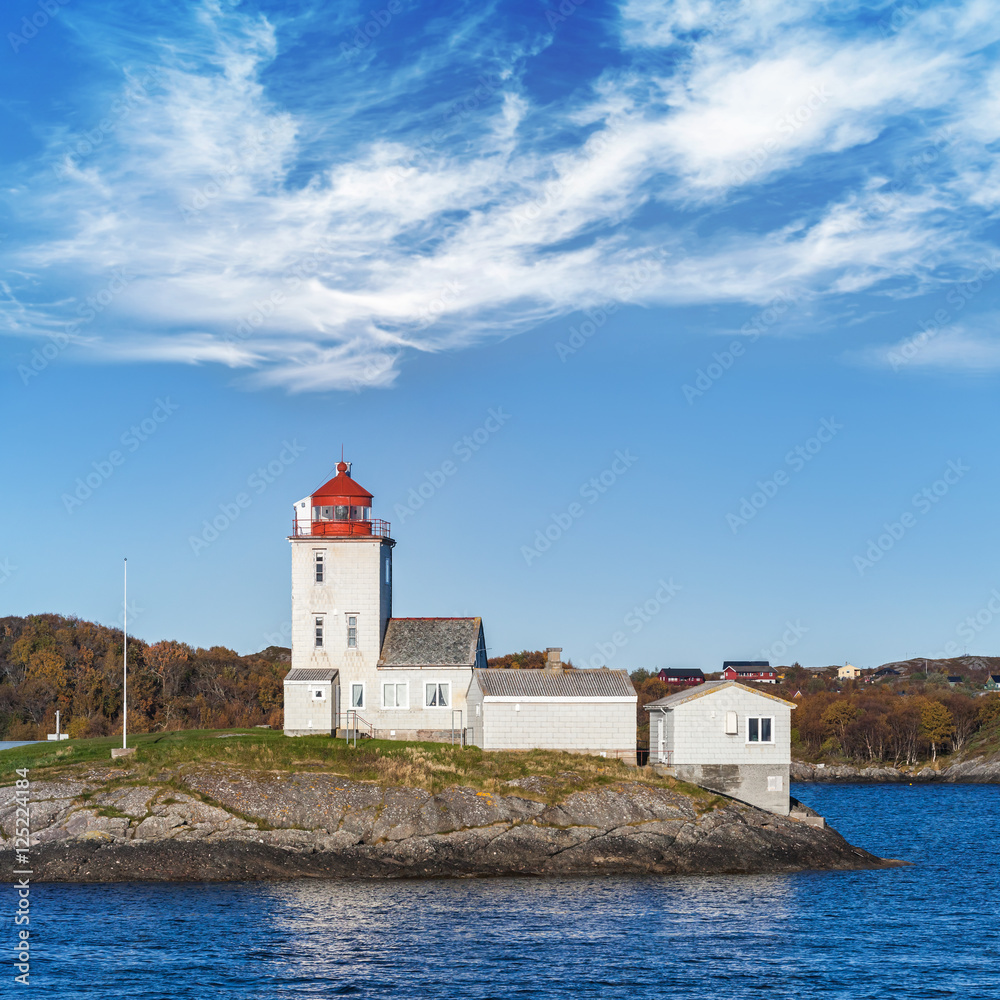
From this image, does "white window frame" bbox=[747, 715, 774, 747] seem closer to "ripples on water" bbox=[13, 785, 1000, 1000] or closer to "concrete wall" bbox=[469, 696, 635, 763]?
"concrete wall" bbox=[469, 696, 635, 763]

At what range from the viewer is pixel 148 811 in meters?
46.7

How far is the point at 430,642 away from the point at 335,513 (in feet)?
29.9

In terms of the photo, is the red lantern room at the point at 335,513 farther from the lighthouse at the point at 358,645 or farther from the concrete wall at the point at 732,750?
the concrete wall at the point at 732,750

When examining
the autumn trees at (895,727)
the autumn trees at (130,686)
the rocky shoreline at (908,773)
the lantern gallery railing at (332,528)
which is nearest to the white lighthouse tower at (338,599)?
the lantern gallery railing at (332,528)

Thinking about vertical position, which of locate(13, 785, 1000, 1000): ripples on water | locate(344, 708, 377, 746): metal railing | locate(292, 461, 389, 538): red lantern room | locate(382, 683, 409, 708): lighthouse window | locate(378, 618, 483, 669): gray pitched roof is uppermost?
locate(292, 461, 389, 538): red lantern room

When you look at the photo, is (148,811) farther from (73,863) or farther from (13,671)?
(13,671)

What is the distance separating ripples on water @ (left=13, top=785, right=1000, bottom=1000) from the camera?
32.0 m

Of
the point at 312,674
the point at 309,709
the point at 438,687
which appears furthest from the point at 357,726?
the point at 438,687

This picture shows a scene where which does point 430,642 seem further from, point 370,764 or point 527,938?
point 527,938

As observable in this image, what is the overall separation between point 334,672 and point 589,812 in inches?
713

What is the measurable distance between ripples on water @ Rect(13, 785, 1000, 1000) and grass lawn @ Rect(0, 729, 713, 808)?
5307 millimetres

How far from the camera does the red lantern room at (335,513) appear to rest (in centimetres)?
6203

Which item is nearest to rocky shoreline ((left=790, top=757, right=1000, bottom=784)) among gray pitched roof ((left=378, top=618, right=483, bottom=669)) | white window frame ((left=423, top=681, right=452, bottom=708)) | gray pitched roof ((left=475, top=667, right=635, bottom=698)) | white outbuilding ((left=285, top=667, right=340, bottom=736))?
gray pitched roof ((left=378, top=618, right=483, bottom=669))

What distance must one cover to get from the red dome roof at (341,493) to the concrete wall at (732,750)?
21.6 meters
